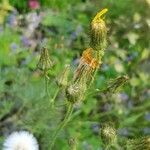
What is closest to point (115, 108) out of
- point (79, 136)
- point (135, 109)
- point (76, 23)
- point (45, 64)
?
point (135, 109)

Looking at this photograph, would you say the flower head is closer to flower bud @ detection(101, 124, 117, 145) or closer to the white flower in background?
flower bud @ detection(101, 124, 117, 145)

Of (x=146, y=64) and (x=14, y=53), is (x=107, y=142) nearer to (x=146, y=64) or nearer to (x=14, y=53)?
(x=14, y=53)

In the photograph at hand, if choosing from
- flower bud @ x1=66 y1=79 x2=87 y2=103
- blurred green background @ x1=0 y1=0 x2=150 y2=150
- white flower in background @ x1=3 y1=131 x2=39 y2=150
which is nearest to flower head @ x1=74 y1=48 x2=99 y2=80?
flower bud @ x1=66 y1=79 x2=87 y2=103

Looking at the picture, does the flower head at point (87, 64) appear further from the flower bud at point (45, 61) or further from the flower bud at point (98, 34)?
the flower bud at point (45, 61)

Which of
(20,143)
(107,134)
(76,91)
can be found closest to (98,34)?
(76,91)

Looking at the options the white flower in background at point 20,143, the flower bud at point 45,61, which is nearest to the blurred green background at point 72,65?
the white flower in background at point 20,143

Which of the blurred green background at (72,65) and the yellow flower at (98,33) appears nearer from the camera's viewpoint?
the yellow flower at (98,33)
